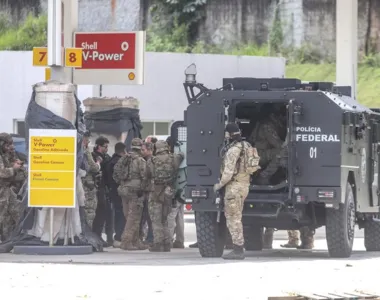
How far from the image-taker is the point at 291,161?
1859cm

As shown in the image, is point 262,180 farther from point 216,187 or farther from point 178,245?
point 178,245

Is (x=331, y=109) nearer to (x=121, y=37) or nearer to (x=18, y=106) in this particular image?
(x=121, y=37)

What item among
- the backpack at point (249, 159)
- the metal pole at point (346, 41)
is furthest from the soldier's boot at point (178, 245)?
the metal pole at point (346, 41)

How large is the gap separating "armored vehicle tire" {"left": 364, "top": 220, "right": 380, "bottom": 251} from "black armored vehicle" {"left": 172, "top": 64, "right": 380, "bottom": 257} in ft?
7.10

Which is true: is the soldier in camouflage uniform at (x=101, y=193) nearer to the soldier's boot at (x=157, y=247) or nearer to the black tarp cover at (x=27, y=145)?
the soldier's boot at (x=157, y=247)

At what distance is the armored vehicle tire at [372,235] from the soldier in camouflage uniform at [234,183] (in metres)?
4.05

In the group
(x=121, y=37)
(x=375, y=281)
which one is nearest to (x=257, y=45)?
(x=121, y=37)

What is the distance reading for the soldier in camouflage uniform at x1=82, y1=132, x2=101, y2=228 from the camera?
20297 mm

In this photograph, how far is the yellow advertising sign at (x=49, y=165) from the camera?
18953 mm

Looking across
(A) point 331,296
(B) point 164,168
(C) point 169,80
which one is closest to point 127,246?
(B) point 164,168

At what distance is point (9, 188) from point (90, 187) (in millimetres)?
1240

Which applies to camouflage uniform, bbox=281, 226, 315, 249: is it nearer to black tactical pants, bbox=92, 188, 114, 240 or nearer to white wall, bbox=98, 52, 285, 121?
black tactical pants, bbox=92, 188, 114, 240

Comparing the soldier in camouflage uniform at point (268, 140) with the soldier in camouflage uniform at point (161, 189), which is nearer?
the soldier in camouflage uniform at point (268, 140)

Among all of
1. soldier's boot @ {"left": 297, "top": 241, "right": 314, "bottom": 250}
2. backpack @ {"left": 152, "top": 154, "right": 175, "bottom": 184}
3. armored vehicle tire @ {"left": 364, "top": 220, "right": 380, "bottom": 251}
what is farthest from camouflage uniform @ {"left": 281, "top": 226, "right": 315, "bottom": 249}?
backpack @ {"left": 152, "top": 154, "right": 175, "bottom": 184}
